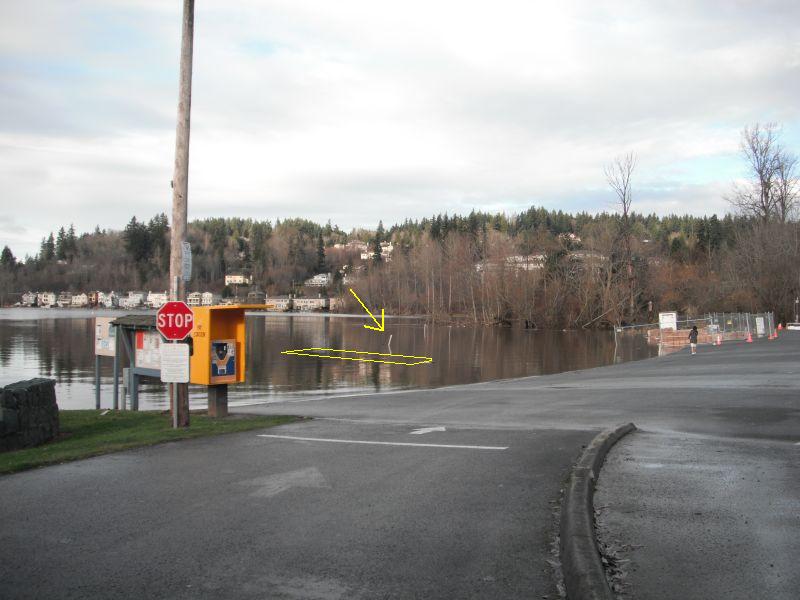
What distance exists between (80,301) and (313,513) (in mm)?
205174

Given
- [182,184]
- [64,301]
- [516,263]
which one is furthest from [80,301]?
[182,184]

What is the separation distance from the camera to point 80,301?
19300cm

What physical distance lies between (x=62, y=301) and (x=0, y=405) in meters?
206

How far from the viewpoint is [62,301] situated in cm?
19800

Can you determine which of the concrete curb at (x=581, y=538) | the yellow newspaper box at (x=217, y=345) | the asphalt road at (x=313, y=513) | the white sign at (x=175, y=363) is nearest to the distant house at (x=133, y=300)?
the yellow newspaper box at (x=217, y=345)

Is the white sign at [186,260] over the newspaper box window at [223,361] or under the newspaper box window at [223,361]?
over

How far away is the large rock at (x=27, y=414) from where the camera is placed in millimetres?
11250

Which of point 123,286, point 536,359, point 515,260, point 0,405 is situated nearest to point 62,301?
point 123,286

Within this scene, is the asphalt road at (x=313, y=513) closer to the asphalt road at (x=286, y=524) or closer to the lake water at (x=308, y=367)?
the asphalt road at (x=286, y=524)

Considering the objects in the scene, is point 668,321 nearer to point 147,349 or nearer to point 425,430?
point 147,349

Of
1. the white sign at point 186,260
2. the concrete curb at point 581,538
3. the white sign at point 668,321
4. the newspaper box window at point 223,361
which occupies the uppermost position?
the white sign at point 186,260

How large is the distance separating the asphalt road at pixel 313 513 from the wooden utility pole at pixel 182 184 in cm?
190

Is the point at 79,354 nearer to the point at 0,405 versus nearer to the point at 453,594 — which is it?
the point at 0,405

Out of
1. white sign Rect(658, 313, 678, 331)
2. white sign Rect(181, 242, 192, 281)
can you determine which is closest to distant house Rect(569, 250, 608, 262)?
white sign Rect(658, 313, 678, 331)
